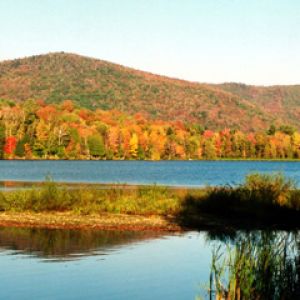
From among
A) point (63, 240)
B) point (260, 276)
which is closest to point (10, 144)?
point (63, 240)

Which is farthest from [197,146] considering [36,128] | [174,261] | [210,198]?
[174,261]

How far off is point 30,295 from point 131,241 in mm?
7368

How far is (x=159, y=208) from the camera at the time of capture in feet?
88.5

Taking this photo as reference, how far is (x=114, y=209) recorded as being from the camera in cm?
2700

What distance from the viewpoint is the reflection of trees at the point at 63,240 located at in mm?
18281

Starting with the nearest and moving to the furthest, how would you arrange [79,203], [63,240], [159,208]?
[63,240] → [159,208] → [79,203]

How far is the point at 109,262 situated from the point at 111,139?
431 feet

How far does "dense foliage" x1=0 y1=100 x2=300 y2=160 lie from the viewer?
13762 cm

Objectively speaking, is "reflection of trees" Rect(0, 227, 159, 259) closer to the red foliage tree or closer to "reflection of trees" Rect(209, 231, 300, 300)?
"reflection of trees" Rect(209, 231, 300, 300)

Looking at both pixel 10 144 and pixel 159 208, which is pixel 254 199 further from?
pixel 10 144

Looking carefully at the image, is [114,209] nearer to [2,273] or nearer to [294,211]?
[294,211]

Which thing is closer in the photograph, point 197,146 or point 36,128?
point 36,128

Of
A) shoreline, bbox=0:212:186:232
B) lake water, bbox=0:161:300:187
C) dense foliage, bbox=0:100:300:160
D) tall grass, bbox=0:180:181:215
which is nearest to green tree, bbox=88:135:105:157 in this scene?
dense foliage, bbox=0:100:300:160

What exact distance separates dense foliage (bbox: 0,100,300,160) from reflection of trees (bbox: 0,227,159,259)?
382 feet
